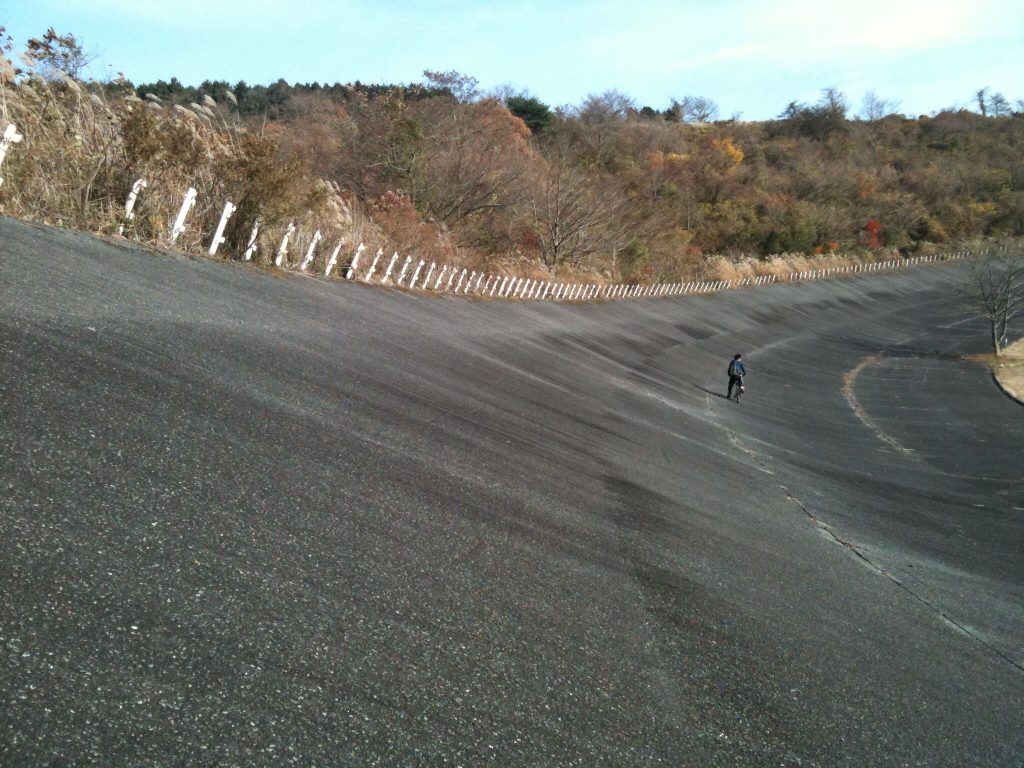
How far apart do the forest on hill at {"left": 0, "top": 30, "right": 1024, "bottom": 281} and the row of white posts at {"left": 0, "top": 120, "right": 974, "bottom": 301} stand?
0.44 metres

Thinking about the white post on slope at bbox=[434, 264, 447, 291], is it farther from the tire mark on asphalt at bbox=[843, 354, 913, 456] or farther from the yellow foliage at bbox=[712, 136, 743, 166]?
the yellow foliage at bbox=[712, 136, 743, 166]

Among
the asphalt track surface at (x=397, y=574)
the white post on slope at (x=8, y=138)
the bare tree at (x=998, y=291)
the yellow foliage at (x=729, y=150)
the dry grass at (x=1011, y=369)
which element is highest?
the yellow foliage at (x=729, y=150)

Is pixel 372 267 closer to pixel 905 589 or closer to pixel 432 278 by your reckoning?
pixel 432 278

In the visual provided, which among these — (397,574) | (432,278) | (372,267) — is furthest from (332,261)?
(397,574)

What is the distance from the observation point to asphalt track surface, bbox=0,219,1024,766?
128 inches

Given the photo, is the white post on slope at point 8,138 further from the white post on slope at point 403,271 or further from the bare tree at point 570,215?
the bare tree at point 570,215

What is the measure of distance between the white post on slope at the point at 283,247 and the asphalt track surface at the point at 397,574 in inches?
195

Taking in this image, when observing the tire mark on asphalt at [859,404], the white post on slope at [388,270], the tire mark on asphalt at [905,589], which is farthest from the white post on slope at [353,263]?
the tire mark on asphalt at [859,404]

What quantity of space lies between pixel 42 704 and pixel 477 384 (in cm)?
997

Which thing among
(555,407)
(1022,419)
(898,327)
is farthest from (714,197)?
(555,407)

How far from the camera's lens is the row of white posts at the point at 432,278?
47.6 feet

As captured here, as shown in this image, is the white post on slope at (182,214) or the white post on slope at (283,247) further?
the white post on slope at (283,247)

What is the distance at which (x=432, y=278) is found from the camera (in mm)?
28312

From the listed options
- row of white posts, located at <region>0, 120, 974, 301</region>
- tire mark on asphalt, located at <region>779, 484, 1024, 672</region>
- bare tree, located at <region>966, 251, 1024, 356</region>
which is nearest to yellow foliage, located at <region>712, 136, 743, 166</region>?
row of white posts, located at <region>0, 120, 974, 301</region>
